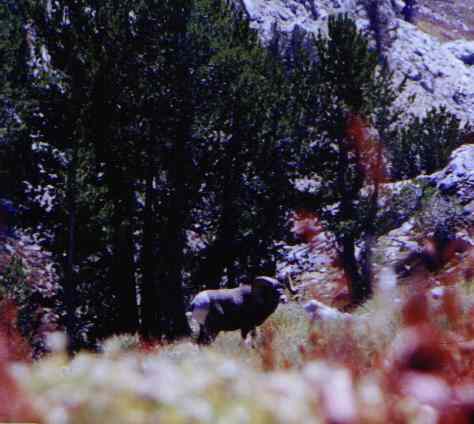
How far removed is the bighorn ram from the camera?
11422 millimetres

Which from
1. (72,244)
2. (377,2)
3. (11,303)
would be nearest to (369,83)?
(72,244)

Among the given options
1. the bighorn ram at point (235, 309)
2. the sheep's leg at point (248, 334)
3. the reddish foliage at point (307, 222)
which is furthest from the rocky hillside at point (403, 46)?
the sheep's leg at point (248, 334)

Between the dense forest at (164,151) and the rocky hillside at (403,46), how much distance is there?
2341 cm

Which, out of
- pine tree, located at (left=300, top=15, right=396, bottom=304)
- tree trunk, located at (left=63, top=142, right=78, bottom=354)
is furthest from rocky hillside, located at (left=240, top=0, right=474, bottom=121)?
tree trunk, located at (left=63, top=142, right=78, bottom=354)

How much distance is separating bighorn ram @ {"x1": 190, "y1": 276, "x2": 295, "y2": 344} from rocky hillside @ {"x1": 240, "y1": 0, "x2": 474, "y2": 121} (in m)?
35.4

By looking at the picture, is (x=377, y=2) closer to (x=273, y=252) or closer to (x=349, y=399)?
(x=273, y=252)

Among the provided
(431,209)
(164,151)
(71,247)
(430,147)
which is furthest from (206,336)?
(430,147)

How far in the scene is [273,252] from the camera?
2252cm

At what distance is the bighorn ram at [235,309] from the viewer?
1142 cm

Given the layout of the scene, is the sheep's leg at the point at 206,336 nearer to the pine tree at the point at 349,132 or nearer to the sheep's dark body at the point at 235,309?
the sheep's dark body at the point at 235,309

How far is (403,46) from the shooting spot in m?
54.6

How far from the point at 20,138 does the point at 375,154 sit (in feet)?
40.6

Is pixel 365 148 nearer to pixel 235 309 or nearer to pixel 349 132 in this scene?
pixel 349 132

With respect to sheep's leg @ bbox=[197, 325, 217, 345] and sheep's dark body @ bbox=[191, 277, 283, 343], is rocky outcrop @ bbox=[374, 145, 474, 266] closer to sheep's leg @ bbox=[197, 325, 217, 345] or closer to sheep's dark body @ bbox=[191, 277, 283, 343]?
sheep's dark body @ bbox=[191, 277, 283, 343]
